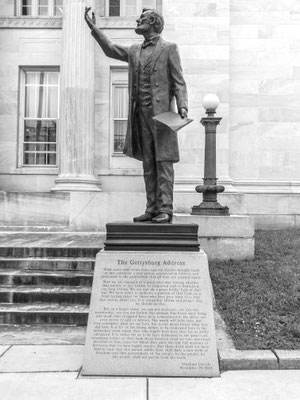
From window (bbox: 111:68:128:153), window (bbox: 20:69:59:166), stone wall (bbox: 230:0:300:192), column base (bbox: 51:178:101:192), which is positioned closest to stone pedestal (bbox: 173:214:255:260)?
column base (bbox: 51:178:101:192)

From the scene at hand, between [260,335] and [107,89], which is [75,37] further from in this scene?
[260,335]

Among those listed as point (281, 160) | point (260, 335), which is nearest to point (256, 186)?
point (281, 160)

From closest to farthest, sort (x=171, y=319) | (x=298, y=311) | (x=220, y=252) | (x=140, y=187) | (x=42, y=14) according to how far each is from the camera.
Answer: (x=171, y=319) → (x=298, y=311) → (x=220, y=252) → (x=140, y=187) → (x=42, y=14)

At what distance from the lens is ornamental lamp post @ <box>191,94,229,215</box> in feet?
29.5

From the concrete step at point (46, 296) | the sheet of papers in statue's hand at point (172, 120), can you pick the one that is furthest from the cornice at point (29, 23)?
the sheet of papers in statue's hand at point (172, 120)

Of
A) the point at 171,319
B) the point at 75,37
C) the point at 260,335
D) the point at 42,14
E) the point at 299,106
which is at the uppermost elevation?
the point at 42,14

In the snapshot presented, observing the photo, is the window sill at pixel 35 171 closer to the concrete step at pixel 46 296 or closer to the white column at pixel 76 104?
the white column at pixel 76 104

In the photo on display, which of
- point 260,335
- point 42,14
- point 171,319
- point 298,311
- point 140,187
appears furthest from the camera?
point 42,14

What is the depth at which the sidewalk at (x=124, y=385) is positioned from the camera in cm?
398

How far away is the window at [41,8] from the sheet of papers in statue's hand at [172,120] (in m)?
11.4

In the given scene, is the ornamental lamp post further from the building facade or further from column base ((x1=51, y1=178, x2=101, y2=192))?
column base ((x1=51, y1=178, x2=101, y2=192))

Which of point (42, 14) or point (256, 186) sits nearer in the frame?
point (256, 186)

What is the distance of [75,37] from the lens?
12984mm

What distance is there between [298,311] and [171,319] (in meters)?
2.31
